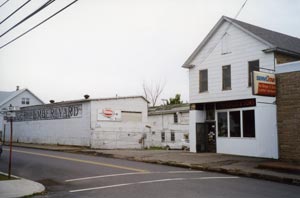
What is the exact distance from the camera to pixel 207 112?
2773 cm

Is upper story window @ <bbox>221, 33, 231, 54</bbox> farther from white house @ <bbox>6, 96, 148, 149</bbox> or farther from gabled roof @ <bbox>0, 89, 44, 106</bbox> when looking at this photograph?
gabled roof @ <bbox>0, 89, 44, 106</bbox>

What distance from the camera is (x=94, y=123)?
1321 inches

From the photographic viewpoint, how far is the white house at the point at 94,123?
111 feet

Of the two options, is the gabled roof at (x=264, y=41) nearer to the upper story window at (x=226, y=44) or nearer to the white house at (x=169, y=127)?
the upper story window at (x=226, y=44)

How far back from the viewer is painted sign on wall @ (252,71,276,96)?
1923 cm

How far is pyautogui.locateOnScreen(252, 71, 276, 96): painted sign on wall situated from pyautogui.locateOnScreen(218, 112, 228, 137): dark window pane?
6.68m

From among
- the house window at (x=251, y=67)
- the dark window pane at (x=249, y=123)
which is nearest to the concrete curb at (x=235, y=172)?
the dark window pane at (x=249, y=123)

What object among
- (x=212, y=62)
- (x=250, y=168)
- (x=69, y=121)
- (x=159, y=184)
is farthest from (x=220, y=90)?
(x=69, y=121)

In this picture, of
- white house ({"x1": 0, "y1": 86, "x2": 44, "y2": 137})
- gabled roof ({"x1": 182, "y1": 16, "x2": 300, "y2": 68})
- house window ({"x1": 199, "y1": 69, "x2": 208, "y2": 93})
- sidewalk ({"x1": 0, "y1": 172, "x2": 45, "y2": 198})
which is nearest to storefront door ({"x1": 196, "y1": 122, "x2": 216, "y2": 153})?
house window ({"x1": 199, "y1": 69, "x2": 208, "y2": 93})

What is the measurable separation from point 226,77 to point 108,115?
1358 cm

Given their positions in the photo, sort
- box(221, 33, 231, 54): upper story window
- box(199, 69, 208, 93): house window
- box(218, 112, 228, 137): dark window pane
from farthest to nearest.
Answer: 1. box(199, 69, 208, 93): house window
2. box(218, 112, 228, 137): dark window pane
3. box(221, 33, 231, 54): upper story window

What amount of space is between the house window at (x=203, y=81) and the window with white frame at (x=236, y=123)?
210 centimetres

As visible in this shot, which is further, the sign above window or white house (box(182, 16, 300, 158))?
the sign above window

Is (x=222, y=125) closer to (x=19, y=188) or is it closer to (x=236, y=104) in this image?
(x=236, y=104)
